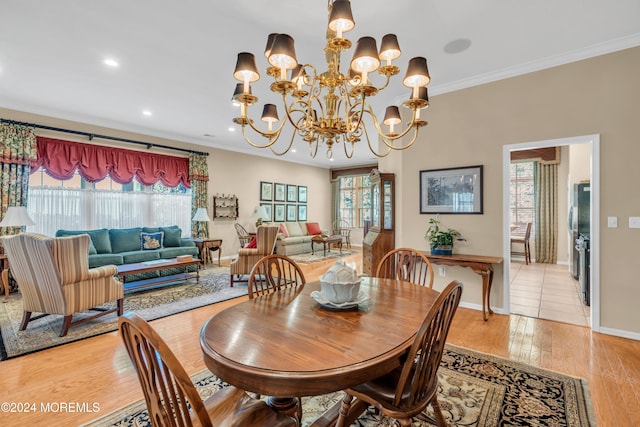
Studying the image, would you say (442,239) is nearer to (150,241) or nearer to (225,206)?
(150,241)

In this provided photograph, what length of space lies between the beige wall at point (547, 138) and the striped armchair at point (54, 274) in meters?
3.74

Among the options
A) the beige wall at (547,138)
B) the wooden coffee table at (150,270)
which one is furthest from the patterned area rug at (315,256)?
the beige wall at (547,138)

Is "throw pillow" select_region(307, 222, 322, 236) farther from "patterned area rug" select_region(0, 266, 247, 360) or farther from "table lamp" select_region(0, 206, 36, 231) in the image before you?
"table lamp" select_region(0, 206, 36, 231)

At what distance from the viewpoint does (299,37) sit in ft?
9.17

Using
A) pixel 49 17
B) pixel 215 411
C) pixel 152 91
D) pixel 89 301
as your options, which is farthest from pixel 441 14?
pixel 89 301

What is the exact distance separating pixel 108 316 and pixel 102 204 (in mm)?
2901

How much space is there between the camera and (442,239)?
3646mm

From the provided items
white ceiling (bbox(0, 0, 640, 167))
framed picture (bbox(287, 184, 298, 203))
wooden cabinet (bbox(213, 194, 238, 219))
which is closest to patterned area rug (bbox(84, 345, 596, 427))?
white ceiling (bbox(0, 0, 640, 167))

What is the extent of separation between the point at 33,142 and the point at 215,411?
557 cm

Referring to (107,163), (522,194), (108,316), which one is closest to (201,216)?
(107,163)

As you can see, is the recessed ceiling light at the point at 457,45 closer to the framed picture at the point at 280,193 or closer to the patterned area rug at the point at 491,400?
the patterned area rug at the point at 491,400

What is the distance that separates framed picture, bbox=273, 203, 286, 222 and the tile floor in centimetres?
583

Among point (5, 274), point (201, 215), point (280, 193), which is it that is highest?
point (280, 193)

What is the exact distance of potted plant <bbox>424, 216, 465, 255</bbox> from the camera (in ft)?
11.9
